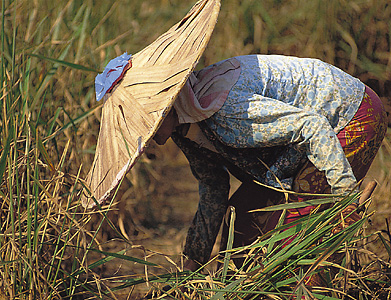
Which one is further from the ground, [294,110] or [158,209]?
[294,110]

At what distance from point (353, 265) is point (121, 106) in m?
0.90

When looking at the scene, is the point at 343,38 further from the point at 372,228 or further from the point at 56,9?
the point at 56,9

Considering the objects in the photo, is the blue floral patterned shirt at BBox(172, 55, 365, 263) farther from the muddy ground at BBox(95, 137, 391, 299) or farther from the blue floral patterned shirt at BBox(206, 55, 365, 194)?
the muddy ground at BBox(95, 137, 391, 299)

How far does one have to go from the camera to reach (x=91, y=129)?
2.31 meters

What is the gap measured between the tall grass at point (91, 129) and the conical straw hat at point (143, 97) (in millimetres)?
99

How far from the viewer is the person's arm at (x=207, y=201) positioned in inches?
63.5

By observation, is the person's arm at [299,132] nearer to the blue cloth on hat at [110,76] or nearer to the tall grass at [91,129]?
the tall grass at [91,129]

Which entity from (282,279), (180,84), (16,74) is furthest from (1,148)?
(282,279)

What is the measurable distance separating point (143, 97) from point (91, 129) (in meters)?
1.12

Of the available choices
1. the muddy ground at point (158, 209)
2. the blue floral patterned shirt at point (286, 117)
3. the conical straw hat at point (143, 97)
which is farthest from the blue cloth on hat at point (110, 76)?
the muddy ground at point (158, 209)

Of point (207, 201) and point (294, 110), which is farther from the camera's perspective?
point (207, 201)

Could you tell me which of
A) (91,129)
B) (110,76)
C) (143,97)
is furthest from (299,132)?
(91,129)

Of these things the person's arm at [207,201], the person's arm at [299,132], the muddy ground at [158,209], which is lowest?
the muddy ground at [158,209]

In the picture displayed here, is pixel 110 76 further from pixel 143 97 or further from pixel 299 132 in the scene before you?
pixel 299 132
